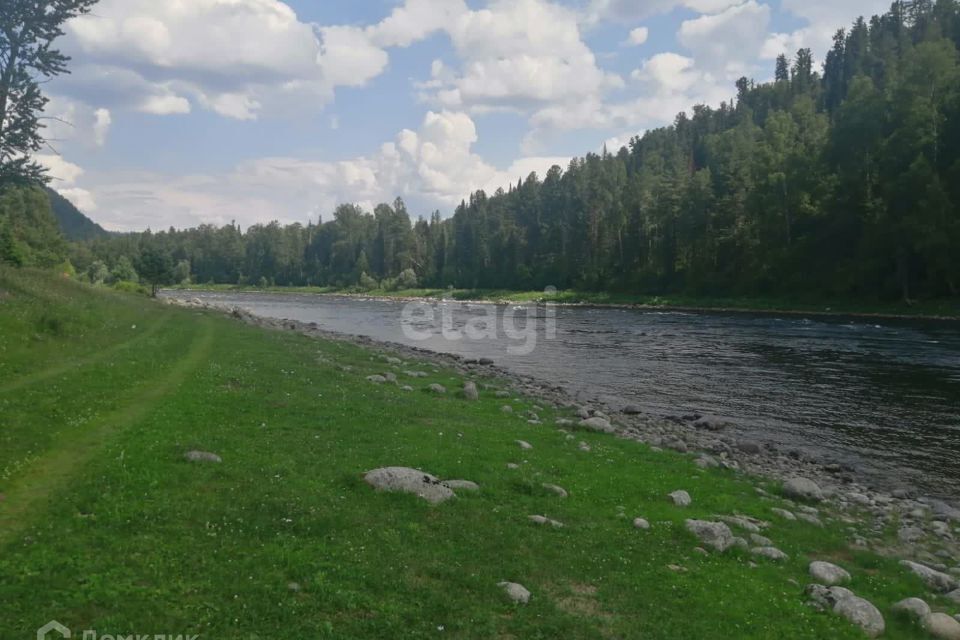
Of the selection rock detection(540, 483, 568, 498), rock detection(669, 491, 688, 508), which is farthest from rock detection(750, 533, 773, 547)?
rock detection(540, 483, 568, 498)

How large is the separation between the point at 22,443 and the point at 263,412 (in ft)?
21.8

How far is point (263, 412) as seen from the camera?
19.4 meters

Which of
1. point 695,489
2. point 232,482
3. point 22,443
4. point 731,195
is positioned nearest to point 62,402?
point 22,443

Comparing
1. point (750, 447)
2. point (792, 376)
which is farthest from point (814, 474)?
point (792, 376)

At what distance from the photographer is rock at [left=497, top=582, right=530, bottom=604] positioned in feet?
32.3

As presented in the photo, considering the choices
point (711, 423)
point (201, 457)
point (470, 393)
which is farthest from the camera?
point (711, 423)

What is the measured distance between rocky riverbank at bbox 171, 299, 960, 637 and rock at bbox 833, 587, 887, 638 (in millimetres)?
31

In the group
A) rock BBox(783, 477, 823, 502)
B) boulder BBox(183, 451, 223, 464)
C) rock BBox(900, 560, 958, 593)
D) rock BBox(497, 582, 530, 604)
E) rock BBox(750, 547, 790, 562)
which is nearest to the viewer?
rock BBox(497, 582, 530, 604)

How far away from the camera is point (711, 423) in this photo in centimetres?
2775

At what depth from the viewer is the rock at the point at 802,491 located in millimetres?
17703

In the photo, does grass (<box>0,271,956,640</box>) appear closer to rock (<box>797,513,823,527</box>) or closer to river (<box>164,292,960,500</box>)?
rock (<box>797,513,823,527</box>)

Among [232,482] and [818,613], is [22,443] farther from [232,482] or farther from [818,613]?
[818,613]

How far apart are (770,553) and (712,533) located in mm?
1182

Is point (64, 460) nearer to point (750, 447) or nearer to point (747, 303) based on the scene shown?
point (750, 447)
